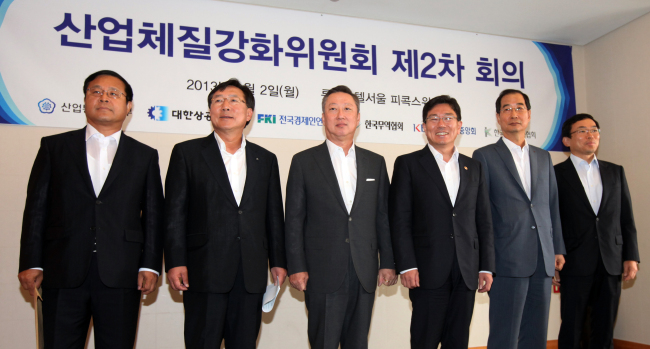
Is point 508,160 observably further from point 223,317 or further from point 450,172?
point 223,317

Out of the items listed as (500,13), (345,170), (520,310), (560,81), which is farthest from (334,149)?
(560,81)

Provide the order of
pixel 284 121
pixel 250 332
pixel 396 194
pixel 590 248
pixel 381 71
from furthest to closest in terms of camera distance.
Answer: pixel 381 71 → pixel 284 121 → pixel 590 248 → pixel 396 194 → pixel 250 332

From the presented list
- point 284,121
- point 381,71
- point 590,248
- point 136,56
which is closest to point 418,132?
point 381,71

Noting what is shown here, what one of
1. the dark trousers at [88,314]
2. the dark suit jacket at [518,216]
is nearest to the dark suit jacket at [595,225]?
the dark suit jacket at [518,216]

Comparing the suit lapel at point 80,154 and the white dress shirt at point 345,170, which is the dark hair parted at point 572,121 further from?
the suit lapel at point 80,154

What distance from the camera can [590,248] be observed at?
10.7 ft

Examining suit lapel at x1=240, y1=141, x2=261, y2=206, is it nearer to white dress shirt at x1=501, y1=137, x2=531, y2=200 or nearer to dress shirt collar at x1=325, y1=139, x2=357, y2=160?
dress shirt collar at x1=325, y1=139, x2=357, y2=160

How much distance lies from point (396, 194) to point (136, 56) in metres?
2.50

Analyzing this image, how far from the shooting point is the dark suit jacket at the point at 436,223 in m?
2.56

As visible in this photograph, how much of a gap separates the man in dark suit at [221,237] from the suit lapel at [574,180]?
220 centimetres

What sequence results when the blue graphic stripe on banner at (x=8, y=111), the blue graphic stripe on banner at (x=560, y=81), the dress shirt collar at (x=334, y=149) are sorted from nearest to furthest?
the dress shirt collar at (x=334, y=149) < the blue graphic stripe on banner at (x=8, y=111) < the blue graphic stripe on banner at (x=560, y=81)

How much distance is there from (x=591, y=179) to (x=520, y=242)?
106 cm

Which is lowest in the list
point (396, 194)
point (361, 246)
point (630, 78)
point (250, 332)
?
point (250, 332)

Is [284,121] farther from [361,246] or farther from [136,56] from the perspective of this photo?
[361,246]
